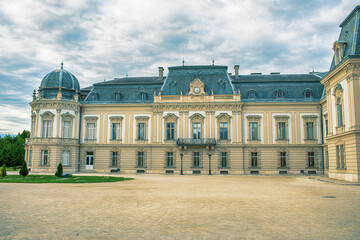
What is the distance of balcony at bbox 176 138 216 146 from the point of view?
41.8 m

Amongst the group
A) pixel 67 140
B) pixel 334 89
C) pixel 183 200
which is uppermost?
pixel 334 89

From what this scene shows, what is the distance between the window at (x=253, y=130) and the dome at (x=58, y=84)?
2540 centimetres

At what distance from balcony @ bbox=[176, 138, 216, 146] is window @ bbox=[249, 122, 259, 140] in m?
5.17

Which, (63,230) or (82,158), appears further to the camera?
(82,158)

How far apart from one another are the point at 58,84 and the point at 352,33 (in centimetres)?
3693

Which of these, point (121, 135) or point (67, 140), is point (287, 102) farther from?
point (67, 140)

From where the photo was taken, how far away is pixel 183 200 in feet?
47.4

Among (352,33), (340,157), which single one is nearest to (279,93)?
(352,33)

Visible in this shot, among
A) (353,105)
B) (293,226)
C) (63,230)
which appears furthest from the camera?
(353,105)

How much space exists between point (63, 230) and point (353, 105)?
25.1 m

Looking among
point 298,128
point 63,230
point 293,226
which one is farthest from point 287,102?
point 63,230

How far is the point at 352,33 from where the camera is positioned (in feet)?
92.1

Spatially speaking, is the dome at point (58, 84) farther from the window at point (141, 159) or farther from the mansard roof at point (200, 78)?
the mansard roof at point (200, 78)

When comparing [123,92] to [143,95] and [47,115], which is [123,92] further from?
[47,115]
